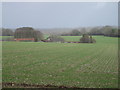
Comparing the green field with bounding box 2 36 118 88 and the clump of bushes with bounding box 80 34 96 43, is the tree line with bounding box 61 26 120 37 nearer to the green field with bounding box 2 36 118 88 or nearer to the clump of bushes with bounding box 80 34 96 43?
the green field with bounding box 2 36 118 88

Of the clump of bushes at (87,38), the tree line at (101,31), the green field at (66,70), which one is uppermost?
the tree line at (101,31)

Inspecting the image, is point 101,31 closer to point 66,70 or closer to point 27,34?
point 66,70

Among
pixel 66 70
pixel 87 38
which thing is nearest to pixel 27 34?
pixel 66 70

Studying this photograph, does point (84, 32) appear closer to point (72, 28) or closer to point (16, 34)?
point (72, 28)

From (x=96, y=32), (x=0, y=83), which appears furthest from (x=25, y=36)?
(x=0, y=83)

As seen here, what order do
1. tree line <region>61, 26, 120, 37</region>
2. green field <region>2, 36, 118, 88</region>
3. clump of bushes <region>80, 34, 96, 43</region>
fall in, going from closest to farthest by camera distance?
green field <region>2, 36, 118, 88</region> < tree line <region>61, 26, 120, 37</region> < clump of bushes <region>80, 34, 96, 43</region>

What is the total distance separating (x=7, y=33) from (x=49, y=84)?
10.6 feet

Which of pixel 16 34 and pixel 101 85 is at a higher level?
pixel 16 34

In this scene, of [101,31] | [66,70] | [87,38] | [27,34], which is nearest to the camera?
[66,70]

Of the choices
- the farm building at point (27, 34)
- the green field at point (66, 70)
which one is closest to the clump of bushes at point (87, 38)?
the green field at point (66, 70)

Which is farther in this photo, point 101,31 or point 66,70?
point 101,31

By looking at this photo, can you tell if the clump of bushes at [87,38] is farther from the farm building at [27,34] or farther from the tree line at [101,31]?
the farm building at [27,34]

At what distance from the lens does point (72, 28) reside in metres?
5.27

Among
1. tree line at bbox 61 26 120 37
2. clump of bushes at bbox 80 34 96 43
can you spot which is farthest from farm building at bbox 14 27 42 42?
clump of bushes at bbox 80 34 96 43
